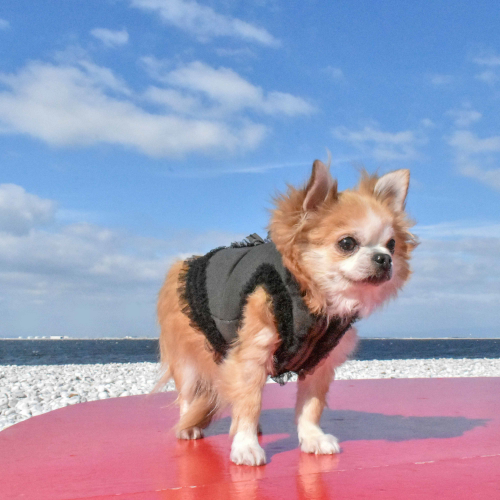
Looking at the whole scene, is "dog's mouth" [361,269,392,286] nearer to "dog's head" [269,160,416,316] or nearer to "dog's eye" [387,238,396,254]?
"dog's head" [269,160,416,316]

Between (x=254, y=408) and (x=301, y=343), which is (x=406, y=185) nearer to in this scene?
(x=301, y=343)

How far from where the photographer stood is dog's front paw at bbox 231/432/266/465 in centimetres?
275

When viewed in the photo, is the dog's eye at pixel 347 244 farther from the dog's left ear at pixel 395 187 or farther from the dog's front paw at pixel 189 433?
the dog's front paw at pixel 189 433

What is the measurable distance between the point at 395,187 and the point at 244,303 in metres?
1.09

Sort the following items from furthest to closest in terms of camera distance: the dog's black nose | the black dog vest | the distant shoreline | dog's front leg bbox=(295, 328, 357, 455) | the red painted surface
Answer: the distant shoreline < dog's front leg bbox=(295, 328, 357, 455) < the black dog vest < the dog's black nose < the red painted surface

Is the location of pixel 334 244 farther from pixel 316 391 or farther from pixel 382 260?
pixel 316 391

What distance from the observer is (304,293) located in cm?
274

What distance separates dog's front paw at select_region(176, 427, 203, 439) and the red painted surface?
64mm

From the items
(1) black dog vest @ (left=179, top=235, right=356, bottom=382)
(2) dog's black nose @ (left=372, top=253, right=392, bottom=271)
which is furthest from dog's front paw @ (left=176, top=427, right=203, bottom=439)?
(2) dog's black nose @ (left=372, top=253, right=392, bottom=271)

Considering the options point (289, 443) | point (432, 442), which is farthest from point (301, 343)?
point (432, 442)

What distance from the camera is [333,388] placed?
5816 millimetres

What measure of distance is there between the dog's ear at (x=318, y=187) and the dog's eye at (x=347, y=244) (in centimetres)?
24

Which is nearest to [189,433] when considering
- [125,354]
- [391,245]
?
[391,245]

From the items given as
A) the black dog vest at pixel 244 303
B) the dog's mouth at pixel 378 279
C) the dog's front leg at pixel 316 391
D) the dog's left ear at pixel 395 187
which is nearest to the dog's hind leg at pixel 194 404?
the black dog vest at pixel 244 303
